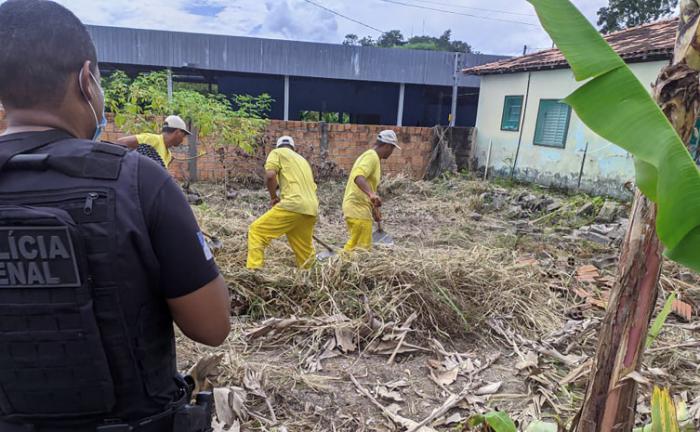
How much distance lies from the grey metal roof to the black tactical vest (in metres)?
15.8

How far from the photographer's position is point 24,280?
98 centimetres

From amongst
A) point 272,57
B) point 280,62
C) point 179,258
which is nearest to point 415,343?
point 179,258

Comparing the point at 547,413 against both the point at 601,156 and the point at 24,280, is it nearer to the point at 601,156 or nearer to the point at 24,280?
the point at 24,280

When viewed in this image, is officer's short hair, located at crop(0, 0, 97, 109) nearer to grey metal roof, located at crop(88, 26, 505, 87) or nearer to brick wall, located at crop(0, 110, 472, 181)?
brick wall, located at crop(0, 110, 472, 181)

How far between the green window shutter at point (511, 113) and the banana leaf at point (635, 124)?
1093cm

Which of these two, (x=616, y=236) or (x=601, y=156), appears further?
(x=601, y=156)

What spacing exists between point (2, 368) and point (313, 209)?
3.71 meters

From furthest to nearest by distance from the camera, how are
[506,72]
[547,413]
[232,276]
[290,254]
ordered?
[506,72] → [290,254] → [232,276] → [547,413]

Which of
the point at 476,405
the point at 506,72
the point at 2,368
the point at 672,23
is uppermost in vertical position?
the point at 672,23

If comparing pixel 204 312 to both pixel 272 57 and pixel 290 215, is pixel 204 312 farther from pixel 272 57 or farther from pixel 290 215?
pixel 272 57

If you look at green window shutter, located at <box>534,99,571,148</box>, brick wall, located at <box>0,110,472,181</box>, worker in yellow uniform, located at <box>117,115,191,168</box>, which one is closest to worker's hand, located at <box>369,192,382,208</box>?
worker in yellow uniform, located at <box>117,115,191,168</box>

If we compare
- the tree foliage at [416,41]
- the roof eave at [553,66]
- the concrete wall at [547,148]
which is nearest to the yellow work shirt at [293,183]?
the roof eave at [553,66]

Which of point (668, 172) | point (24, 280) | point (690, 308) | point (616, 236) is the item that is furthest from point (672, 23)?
point (24, 280)

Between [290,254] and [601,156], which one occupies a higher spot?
[601,156]
